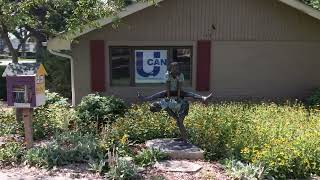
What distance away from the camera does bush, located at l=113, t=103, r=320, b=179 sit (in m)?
6.77

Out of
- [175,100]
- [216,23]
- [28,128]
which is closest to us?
[28,128]

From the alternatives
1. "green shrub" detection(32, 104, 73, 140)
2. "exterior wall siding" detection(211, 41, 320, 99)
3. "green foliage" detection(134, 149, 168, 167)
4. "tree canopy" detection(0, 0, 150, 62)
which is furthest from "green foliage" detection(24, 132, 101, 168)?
"exterior wall siding" detection(211, 41, 320, 99)

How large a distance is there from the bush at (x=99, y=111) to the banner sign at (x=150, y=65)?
4.17 metres

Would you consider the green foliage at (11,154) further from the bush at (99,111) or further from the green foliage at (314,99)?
the green foliage at (314,99)

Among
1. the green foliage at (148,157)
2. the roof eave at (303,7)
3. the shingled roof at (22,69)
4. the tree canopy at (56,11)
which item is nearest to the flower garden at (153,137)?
the green foliage at (148,157)

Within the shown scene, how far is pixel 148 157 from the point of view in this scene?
7.33 meters

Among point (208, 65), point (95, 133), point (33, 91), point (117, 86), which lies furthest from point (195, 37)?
point (33, 91)

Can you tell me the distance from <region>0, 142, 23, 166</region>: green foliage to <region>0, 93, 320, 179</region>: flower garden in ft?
0.05

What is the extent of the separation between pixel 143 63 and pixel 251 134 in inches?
283

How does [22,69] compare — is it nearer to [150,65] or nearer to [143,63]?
[143,63]

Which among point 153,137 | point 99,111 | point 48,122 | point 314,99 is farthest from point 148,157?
point 314,99

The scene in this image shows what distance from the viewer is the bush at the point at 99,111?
32.5ft

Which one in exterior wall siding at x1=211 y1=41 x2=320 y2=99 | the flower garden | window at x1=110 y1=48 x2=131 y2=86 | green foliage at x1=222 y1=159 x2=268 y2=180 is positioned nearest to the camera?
green foliage at x1=222 y1=159 x2=268 y2=180

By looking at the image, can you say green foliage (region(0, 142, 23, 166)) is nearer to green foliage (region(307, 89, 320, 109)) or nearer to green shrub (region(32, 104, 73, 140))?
green shrub (region(32, 104, 73, 140))
